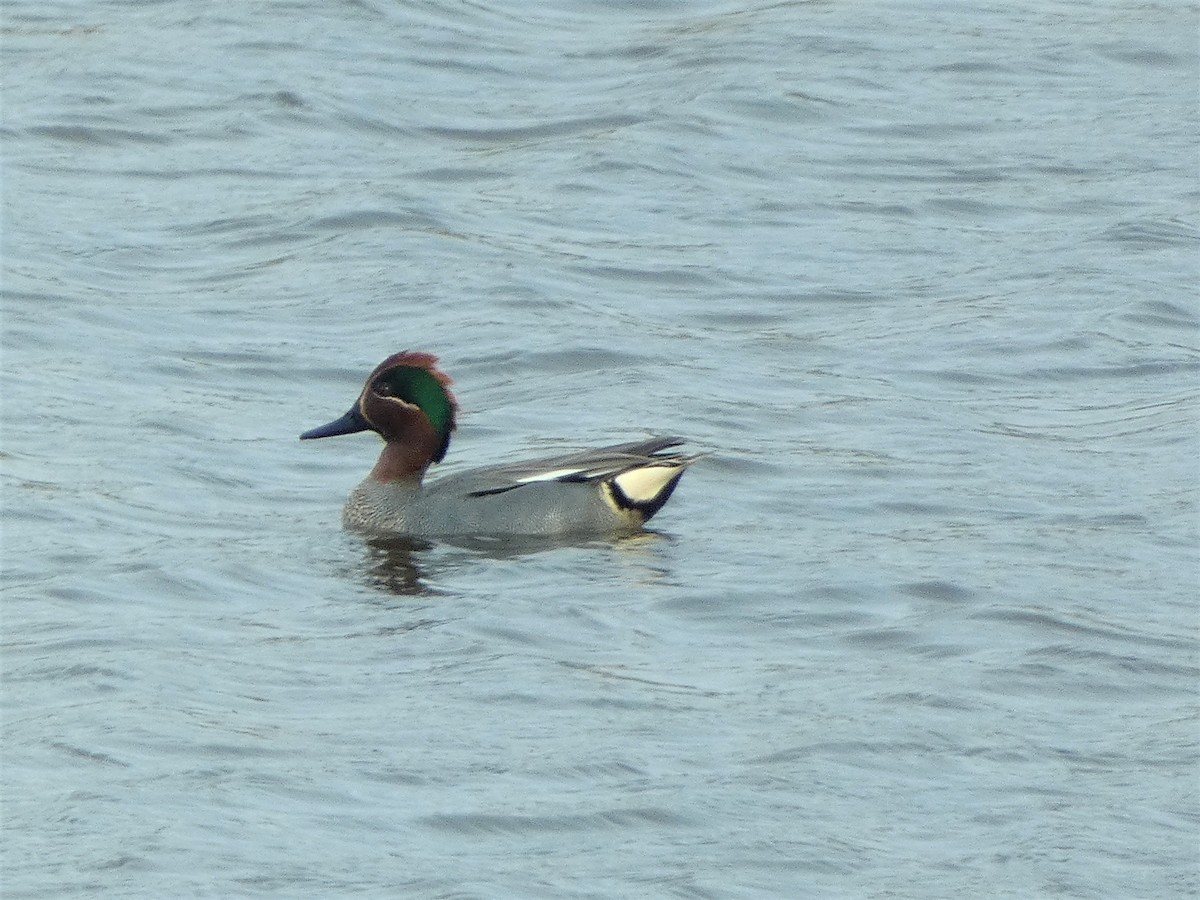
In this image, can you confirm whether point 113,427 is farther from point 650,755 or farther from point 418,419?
point 650,755

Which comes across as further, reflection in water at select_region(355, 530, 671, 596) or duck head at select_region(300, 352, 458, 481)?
duck head at select_region(300, 352, 458, 481)

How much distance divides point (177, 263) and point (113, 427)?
2.99m

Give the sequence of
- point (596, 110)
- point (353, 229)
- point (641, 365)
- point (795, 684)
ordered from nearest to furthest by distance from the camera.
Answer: point (795, 684)
point (641, 365)
point (353, 229)
point (596, 110)

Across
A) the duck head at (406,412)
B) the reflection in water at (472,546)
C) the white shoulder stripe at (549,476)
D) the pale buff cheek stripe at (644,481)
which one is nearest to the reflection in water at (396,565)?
the reflection in water at (472,546)

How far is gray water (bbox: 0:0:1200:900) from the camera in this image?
684 centimetres

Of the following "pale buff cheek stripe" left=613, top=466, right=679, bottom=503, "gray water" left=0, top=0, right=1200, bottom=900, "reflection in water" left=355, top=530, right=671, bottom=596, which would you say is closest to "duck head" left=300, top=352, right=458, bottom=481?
"gray water" left=0, top=0, right=1200, bottom=900

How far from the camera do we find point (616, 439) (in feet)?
38.1

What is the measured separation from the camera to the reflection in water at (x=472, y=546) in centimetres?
997

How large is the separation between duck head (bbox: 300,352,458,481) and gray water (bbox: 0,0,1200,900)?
0.35 metres

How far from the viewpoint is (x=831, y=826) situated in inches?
265

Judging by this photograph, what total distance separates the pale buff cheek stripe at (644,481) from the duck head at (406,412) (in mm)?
1055

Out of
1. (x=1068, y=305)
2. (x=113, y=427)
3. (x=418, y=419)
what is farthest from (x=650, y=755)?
(x=1068, y=305)

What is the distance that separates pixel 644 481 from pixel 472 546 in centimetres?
74

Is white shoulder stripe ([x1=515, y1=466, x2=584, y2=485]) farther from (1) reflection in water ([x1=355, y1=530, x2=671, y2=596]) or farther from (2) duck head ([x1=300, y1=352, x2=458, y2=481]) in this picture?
Result: (2) duck head ([x1=300, y1=352, x2=458, y2=481])
